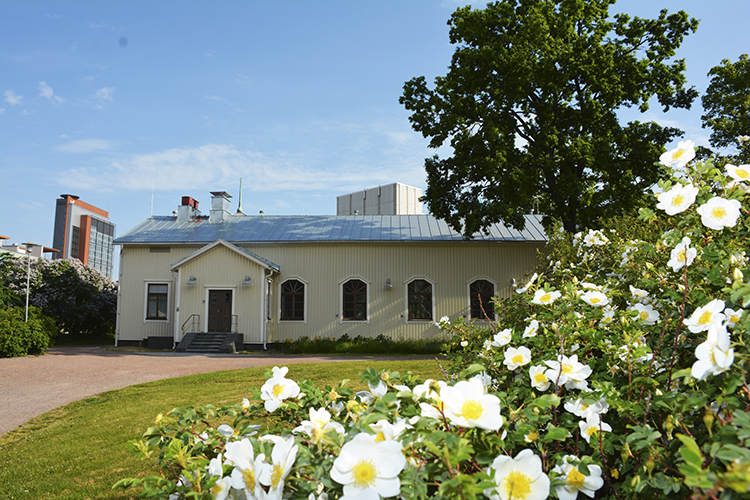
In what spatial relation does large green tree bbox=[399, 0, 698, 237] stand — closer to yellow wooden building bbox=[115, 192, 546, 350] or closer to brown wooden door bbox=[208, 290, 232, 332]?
yellow wooden building bbox=[115, 192, 546, 350]

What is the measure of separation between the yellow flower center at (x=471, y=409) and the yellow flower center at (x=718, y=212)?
4.56 ft

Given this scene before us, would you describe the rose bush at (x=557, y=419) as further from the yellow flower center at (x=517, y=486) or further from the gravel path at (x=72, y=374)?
the gravel path at (x=72, y=374)

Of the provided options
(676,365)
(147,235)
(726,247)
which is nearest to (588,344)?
(676,365)

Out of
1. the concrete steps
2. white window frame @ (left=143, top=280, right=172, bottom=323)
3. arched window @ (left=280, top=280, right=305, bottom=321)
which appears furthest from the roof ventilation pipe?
the concrete steps

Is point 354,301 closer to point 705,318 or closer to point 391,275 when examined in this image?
point 391,275

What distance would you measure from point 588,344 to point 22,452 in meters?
6.53

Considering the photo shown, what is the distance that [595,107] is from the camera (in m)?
15.0

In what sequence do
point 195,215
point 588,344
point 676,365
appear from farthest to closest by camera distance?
point 195,215 → point 588,344 → point 676,365

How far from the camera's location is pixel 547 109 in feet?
52.5

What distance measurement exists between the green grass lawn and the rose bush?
0.60 m

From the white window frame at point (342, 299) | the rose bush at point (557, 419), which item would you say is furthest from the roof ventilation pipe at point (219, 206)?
the rose bush at point (557, 419)

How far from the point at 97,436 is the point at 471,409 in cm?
639

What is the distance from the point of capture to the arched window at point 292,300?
19.0m

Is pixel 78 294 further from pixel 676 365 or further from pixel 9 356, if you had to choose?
pixel 676 365
